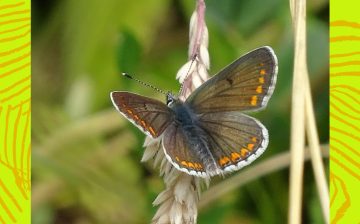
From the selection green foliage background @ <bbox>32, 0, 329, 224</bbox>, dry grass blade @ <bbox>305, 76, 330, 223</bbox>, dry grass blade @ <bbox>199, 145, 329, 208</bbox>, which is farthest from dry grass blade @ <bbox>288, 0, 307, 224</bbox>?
green foliage background @ <bbox>32, 0, 329, 224</bbox>

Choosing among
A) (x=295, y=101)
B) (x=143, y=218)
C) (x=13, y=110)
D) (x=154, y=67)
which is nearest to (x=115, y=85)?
(x=154, y=67)

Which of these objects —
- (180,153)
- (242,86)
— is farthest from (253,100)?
(180,153)

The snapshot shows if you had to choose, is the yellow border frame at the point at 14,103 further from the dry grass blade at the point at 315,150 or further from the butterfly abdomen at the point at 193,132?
the dry grass blade at the point at 315,150

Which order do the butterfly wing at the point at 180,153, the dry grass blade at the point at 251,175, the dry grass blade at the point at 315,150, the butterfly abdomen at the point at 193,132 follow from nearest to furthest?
1. the butterfly wing at the point at 180,153
2. the butterfly abdomen at the point at 193,132
3. the dry grass blade at the point at 315,150
4. the dry grass blade at the point at 251,175

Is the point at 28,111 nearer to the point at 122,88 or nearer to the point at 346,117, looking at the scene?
the point at 346,117

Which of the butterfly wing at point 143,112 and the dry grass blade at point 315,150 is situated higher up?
the butterfly wing at point 143,112

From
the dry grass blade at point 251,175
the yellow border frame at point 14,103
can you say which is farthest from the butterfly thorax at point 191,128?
the dry grass blade at point 251,175
